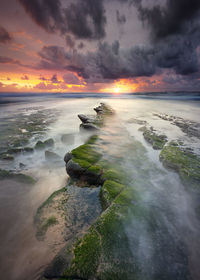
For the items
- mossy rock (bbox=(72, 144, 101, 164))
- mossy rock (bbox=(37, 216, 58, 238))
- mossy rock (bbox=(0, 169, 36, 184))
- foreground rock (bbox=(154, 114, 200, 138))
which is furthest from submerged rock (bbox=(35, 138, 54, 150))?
foreground rock (bbox=(154, 114, 200, 138))

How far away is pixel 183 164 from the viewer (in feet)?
25.6

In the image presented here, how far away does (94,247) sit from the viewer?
3.25 metres

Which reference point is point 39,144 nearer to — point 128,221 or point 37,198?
point 37,198

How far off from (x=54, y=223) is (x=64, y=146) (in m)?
8.32

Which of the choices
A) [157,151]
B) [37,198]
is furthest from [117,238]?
[157,151]

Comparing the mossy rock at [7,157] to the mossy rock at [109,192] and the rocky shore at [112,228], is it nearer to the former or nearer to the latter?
the rocky shore at [112,228]

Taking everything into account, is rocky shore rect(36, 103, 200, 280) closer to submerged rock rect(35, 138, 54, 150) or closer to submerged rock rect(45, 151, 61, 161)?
submerged rock rect(45, 151, 61, 161)

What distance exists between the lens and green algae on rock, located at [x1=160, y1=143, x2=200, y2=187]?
6.80m

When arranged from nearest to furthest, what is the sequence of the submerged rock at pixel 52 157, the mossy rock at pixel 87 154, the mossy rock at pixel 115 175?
the mossy rock at pixel 115 175 < the mossy rock at pixel 87 154 < the submerged rock at pixel 52 157

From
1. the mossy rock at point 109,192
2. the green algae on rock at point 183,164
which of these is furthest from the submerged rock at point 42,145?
the green algae on rock at point 183,164

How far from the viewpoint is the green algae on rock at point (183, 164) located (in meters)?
6.80

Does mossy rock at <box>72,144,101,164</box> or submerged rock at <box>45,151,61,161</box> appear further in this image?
submerged rock at <box>45,151,61,161</box>

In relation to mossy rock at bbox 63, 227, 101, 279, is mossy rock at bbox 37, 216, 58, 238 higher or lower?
lower

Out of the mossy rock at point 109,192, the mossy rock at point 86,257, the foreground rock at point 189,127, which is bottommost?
the foreground rock at point 189,127
